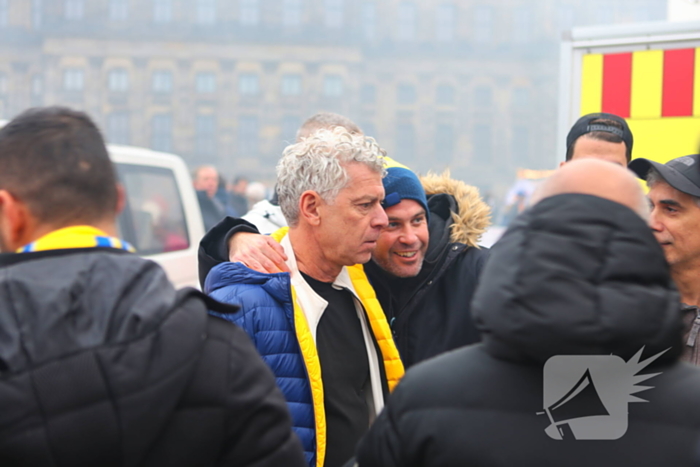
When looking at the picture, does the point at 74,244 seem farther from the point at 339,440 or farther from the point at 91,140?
the point at 339,440

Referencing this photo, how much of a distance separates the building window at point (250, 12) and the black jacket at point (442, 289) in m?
58.0

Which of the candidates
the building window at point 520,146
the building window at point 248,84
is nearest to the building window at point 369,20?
the building window at point 248,84

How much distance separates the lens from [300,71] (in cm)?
5569

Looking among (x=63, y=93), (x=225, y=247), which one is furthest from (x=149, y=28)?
(x=225, y=247)

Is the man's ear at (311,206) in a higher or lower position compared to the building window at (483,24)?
lower

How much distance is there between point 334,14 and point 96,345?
60.8 meters

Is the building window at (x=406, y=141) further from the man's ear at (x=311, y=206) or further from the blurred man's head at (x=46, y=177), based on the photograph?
the blurred man's head at (x=46, y=177)

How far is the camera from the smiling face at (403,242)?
8.65 ft

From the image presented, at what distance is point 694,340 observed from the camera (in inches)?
90.3

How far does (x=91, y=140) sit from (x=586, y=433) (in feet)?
3.56

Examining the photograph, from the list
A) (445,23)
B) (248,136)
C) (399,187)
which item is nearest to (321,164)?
(399,187)

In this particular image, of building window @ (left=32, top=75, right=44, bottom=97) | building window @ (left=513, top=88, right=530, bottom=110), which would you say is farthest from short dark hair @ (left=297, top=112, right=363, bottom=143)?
building window @ (left=513, top=88, right=530, bottom=110)

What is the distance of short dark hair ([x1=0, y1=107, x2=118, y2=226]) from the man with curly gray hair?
0.80m

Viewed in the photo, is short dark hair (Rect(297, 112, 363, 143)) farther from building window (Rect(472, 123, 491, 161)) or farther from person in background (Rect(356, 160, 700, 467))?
building window (Rect(472, 123, 491, 161))
